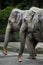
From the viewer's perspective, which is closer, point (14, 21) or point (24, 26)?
point (24, 26)

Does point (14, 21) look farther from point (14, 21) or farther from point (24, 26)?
point (24, 26)

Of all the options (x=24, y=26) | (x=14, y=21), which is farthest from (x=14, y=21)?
(x=24, y=26)

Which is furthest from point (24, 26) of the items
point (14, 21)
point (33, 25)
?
point (14, 21)

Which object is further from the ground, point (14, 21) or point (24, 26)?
point (24, 26)

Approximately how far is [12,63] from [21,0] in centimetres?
2647

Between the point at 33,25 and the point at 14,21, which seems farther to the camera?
the point at 14,21

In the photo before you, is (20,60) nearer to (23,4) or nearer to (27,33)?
(27,33)

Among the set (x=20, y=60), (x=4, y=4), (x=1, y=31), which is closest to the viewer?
(x=20, y=60)

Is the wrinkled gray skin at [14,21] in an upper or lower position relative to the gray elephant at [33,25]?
lower

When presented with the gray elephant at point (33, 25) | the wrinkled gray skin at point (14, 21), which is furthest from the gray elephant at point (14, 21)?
the gray elephant at point (33, 25)

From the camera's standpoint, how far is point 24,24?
1104cm

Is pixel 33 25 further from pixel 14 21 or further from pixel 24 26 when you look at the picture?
pixel 14 21

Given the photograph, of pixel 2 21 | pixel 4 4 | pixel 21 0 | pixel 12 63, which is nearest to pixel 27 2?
pixel 21 0

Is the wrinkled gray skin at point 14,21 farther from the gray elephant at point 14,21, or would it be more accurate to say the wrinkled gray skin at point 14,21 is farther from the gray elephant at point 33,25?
the gray elephant at point 33,25
